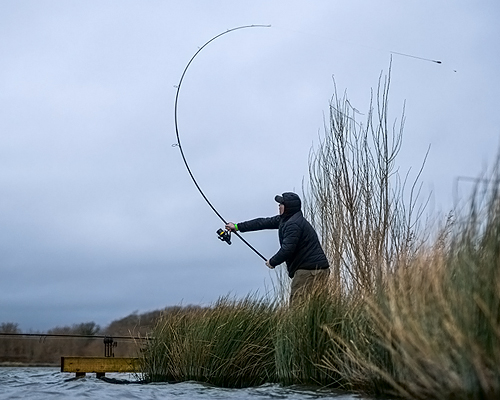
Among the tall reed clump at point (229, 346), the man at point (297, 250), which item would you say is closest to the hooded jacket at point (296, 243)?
the man at point (297, 250)

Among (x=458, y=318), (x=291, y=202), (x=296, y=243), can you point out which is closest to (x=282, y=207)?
(x=291, y=202)

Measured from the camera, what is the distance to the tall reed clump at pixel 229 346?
8.39m

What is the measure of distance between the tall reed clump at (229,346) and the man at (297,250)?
53cm

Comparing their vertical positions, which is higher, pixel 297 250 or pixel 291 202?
pixel 291 202

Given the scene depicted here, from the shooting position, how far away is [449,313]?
10.6 feet

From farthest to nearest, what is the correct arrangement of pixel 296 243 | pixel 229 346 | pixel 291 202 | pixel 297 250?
pixel 291 202 → pixel 297 250 → pixel 296 243 → pixel 229 346

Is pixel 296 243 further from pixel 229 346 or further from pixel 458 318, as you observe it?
pixel 458 318

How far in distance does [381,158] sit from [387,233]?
1.16 m

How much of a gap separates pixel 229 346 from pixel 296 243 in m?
1.43

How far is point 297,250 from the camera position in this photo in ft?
29.2

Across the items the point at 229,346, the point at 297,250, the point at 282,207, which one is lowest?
the point at 229,346

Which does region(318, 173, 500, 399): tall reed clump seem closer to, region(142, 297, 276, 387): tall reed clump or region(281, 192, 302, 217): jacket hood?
region(142, 297, 276, 387): tall reed clump

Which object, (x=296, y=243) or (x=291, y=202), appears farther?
(x=291, y=202)

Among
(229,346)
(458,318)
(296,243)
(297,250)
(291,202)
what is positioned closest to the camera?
(458,318)
